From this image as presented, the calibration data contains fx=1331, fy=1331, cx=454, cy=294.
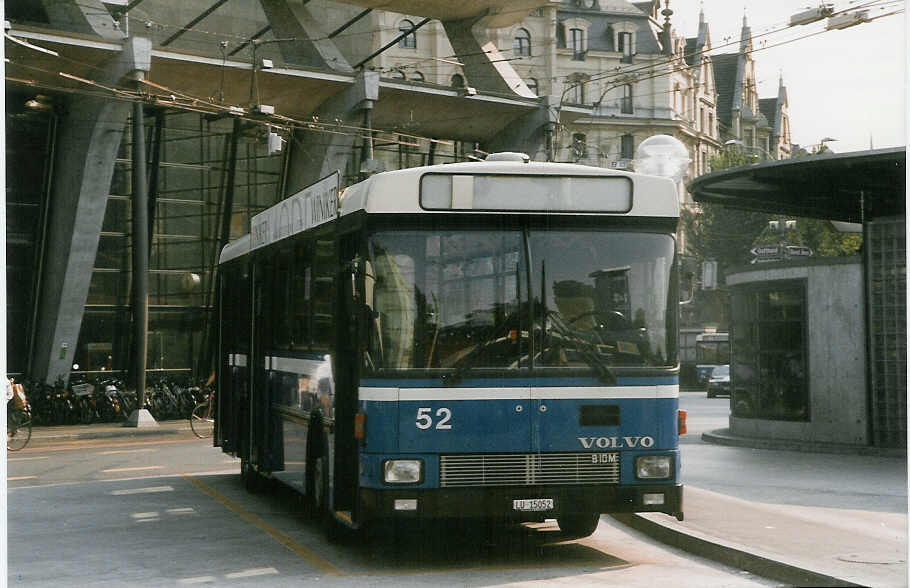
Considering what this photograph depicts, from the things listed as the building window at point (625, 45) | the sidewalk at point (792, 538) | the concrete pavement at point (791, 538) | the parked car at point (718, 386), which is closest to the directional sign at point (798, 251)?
the parked car at point (718, 386)

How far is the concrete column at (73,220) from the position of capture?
3262 centimetres

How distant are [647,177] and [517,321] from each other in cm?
152

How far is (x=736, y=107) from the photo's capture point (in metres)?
75.2

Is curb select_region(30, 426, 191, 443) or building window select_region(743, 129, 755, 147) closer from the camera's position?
curb select_region(30, 426, 191, 443)

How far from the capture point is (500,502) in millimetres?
9273

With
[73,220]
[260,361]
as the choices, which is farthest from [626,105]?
[260,361]

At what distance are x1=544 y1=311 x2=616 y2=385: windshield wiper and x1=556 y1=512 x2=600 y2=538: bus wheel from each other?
210 centimetres

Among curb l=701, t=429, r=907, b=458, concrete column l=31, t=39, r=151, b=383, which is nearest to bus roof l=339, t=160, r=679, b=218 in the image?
Result: curb l=701, t=429, r=907, b=458

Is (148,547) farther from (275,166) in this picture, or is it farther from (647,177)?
(275,166)

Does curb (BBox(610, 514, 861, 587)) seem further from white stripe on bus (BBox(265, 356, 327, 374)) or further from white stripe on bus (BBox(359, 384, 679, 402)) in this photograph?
white stripe on bus (BBox(265, 356, 327, 374))

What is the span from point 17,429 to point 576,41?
5409cm

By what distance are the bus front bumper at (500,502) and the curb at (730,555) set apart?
2.77 feet

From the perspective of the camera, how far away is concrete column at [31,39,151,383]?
3262cm

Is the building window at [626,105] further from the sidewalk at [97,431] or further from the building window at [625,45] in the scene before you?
the sidewalk at [97,431]
